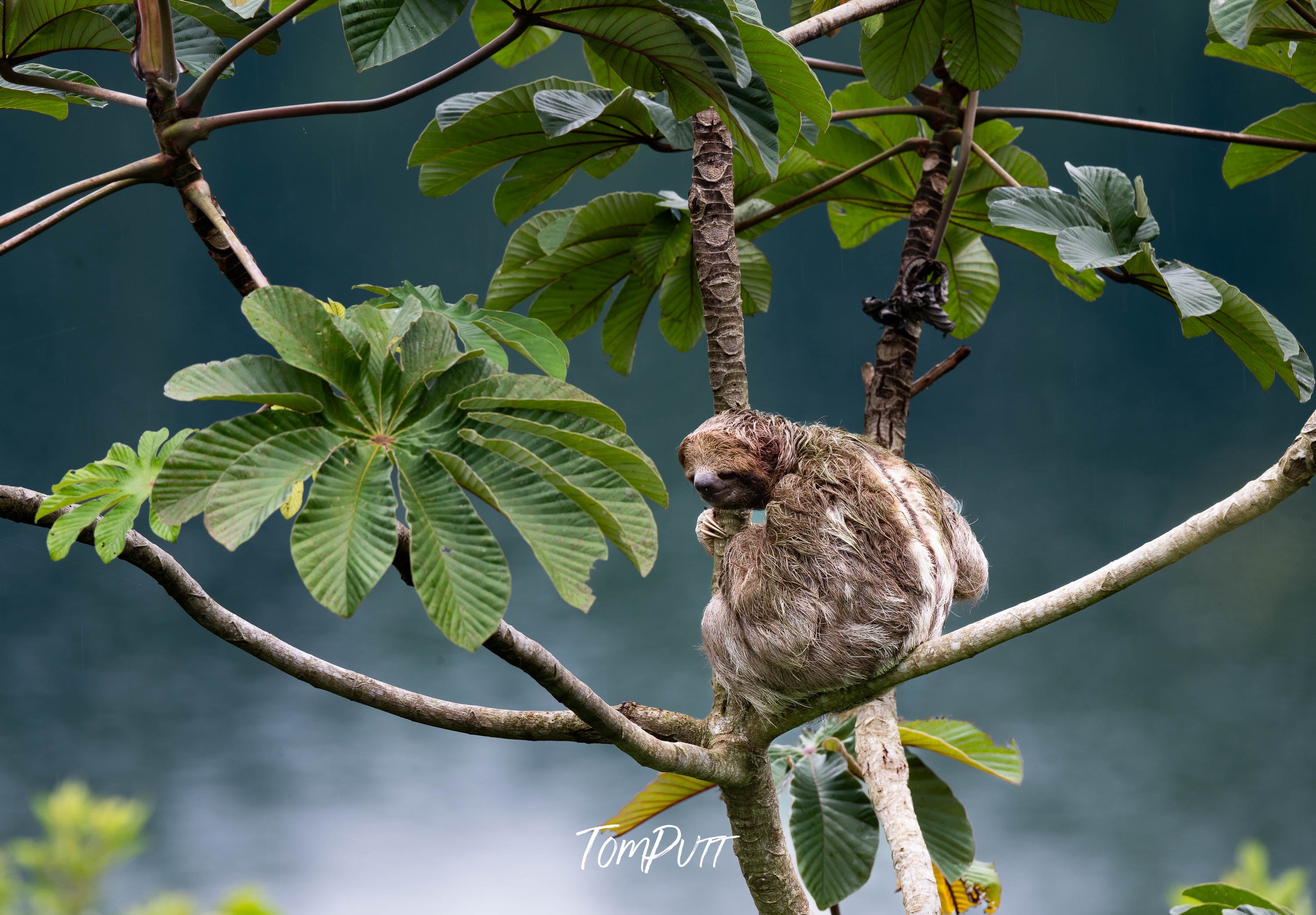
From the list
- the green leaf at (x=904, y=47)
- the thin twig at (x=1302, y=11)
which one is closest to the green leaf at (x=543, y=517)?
the green leaf at (x=904, y=47)

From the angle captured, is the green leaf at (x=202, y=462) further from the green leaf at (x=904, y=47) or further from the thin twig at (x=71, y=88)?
the green leaf at (x=904, y=47)

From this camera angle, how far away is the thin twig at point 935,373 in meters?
2.46

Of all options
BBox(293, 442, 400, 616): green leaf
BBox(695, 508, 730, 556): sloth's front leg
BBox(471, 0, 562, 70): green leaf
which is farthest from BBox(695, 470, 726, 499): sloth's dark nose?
BBox(471, 0, 562, 70): green leaf

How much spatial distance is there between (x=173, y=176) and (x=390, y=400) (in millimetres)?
596

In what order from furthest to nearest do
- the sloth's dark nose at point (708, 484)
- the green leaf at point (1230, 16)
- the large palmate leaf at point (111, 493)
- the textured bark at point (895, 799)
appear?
the textured bark at point (895, 799), the sloth's dark nose at point (708, 484), the green leaf at point (1230, 16), the large palmate leaf at point (111, 493)

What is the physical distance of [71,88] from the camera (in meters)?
1.59

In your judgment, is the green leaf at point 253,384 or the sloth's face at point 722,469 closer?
the green leaf at point 253,384

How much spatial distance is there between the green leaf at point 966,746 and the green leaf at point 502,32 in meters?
1.88

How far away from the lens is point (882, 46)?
2.47 metres

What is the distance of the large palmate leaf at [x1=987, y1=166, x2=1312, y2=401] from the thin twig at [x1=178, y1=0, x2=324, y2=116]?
137 cm

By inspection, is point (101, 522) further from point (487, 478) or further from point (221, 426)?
point (487, 478)

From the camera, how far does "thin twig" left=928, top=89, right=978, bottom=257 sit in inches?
95.1

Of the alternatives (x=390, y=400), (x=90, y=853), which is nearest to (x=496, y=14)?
(x=390, y=400)

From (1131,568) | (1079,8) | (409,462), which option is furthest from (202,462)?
(1079,8)
